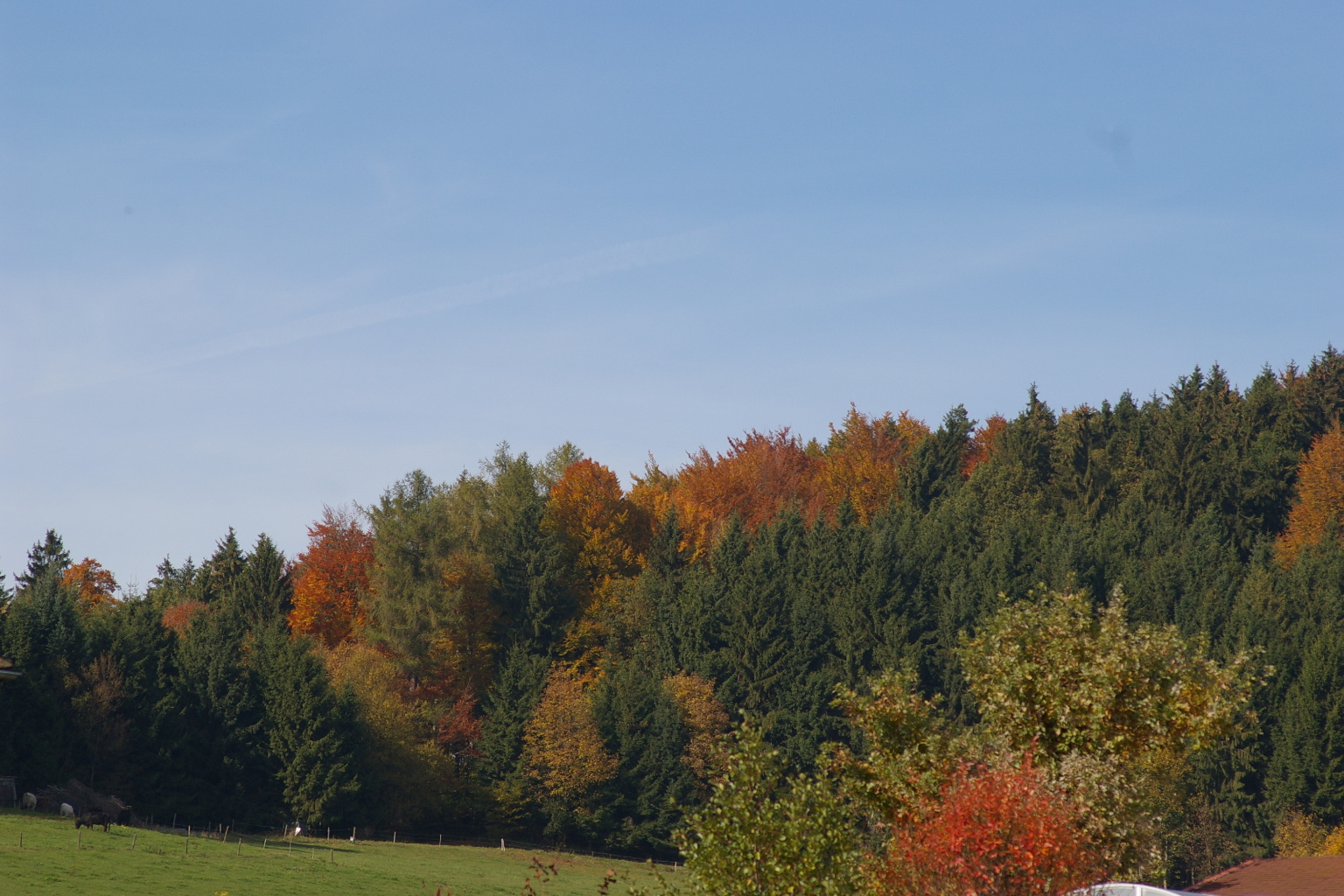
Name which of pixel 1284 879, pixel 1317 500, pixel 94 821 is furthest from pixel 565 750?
pixel 1317 500

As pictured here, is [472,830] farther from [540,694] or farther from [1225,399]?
[1225,399]

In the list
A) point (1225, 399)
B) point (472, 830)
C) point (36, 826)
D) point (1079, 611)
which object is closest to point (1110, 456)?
point (1225, 399)

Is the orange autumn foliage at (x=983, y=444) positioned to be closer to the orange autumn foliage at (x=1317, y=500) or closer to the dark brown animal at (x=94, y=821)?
the orange autumn foliage at (x=1317, y=500)

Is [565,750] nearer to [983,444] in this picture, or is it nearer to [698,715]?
[698,715]

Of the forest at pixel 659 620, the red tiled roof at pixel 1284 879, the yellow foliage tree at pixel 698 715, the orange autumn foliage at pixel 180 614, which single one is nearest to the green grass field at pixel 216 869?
the forest at pixel 659 620

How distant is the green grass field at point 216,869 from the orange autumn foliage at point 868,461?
2119 inches

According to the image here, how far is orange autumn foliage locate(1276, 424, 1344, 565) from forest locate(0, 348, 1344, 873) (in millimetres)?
237

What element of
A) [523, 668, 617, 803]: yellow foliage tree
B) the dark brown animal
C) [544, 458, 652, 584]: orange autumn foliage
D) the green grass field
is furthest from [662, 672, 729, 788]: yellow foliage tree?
the dark brown animal

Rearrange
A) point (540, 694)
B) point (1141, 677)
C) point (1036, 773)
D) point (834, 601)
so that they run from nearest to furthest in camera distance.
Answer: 1. point (1036, 773)
2. point (1141, 677)
3. point (540, 694)
4. point (834, 601)

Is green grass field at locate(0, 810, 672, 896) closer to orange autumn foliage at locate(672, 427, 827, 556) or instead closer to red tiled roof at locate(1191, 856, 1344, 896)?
red tiled roof at locate(1191, 856, 1344, 896)

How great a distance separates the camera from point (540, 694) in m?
79.9

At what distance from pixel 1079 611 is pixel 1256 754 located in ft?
211

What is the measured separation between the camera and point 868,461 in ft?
373

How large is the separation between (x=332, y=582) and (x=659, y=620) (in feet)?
81.5
